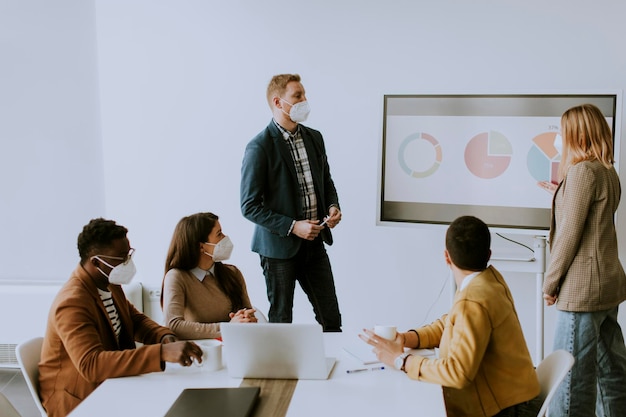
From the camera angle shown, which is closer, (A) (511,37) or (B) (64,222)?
Answer: (A) (511,37)

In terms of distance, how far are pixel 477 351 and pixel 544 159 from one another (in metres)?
1.90

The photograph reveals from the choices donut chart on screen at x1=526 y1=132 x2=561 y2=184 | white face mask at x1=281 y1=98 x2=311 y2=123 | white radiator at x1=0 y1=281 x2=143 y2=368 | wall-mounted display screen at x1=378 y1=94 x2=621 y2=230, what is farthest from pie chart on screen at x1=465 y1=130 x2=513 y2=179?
white radiator at x1=0 y1=281 x2=143 y2=368

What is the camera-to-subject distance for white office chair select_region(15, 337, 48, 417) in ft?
7.59

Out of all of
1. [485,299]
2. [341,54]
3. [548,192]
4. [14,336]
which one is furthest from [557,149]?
[14,336]

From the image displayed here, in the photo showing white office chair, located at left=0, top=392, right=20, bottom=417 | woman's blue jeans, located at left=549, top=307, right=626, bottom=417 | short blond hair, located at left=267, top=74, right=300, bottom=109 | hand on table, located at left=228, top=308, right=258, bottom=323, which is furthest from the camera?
short blond hair, located at left=267, top=74, right=300, bottom=109

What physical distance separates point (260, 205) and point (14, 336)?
1.83 m

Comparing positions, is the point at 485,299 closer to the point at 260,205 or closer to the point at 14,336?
the point at 260,205

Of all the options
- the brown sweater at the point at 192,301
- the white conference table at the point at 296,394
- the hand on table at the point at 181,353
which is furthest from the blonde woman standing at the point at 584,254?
the hand on table at the point at 181,353

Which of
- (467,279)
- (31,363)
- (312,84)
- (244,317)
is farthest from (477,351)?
(312,84)

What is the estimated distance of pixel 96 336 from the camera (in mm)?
2309

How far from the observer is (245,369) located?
7.20 ft

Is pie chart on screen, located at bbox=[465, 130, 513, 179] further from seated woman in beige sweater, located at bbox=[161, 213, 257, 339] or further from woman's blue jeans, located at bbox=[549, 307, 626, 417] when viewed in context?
seated woman in beige sweater, located at bbox=[161, 213, 257, 339]

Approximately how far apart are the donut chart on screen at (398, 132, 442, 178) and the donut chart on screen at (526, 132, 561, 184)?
1.56 feet

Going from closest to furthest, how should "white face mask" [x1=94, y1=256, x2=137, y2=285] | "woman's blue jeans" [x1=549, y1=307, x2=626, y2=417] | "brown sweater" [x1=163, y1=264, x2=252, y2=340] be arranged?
"white face mask" [x1=94, y1=256, x2=137, y2=285] → "brown sweater" [x1=163, y1=264, x2=252, y2=340] → "woman's blue jeans" [x1=549, y1=307, x2=626, y2=417]
